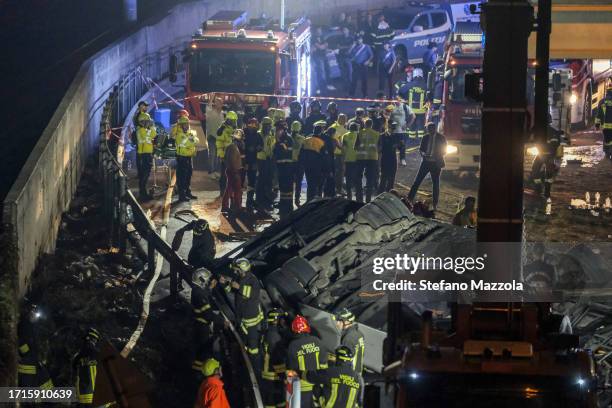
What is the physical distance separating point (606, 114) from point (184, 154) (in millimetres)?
9112

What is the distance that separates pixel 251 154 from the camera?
24.2 metres

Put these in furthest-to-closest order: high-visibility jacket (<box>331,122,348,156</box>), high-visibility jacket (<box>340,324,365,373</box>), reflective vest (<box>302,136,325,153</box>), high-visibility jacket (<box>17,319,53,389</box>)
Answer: high-visibility jacket (<box>331,122,348,156</box>) < reflective vest (<box>302,136,325,153</box>) < high-visibility jacket (<box>17,319,53,389</box>) < high-visibility jacket (<box>340,324,365,373</box>)

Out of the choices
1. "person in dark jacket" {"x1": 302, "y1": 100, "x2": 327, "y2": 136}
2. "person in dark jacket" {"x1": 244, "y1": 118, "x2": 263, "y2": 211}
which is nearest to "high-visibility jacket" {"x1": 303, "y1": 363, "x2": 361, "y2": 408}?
"person in dark jacket" {"x1": 244, "y1": 118, "x2": 263, "y2": 211}

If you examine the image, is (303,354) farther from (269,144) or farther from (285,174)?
(269,144)

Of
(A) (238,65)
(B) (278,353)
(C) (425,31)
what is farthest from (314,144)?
(C) (425,31)

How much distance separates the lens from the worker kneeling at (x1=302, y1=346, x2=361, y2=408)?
Answer: 47.9 feet

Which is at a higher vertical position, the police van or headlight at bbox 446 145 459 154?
the police van

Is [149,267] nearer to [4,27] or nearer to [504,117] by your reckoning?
[504,117]

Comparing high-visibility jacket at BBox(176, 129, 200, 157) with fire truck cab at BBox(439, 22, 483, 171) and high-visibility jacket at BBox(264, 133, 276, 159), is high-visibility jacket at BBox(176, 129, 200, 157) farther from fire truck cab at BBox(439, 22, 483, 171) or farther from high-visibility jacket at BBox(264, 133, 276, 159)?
fire truck cab at BBox(439, 22, 483, 171)

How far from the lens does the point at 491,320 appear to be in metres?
12.1

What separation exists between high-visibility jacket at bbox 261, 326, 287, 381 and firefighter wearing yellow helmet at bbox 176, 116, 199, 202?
27.7 feet

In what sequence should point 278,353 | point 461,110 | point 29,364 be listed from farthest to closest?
point 461,110 → point 278,353 → point 29,364

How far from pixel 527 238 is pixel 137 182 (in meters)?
7.81

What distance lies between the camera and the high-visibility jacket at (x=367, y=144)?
23.7 meters
